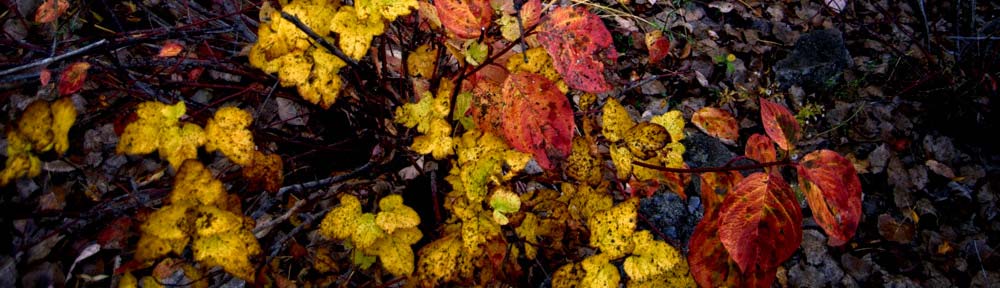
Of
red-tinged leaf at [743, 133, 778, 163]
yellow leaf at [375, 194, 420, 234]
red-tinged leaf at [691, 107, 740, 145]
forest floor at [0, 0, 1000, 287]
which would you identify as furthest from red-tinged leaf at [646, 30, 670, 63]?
yellow leaf at [375, 194, 420, 234]

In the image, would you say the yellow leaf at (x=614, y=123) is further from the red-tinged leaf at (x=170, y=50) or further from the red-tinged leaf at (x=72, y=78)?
the red-tinged leaf at (x=170, y=50)

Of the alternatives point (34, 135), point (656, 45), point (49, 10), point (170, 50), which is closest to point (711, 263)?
point (656, 45)

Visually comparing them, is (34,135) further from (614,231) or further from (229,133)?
(614,231)

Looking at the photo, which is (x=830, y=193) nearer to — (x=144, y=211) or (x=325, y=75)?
(x=325, y=75)

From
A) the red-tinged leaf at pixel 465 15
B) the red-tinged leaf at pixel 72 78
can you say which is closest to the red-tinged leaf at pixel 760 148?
the red-tinged leaf at pixel 465 15

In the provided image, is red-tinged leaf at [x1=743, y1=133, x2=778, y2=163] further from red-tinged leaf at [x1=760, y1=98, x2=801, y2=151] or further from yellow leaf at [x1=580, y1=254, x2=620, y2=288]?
yellow leaf at [x1=580, y1=254, x2=620, y2=288]
